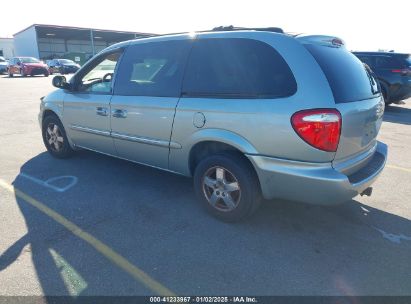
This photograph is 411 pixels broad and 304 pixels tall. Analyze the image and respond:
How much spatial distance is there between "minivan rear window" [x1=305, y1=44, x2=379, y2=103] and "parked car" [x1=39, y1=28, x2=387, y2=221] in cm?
1

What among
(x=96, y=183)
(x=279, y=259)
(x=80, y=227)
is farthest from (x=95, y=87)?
(x=279, y=259)

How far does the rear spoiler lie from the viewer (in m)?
2.87

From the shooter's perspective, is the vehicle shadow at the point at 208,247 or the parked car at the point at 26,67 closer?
the vehicle shadow at the point at 208,247

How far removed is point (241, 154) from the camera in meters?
3.13

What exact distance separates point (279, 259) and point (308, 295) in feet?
1.44

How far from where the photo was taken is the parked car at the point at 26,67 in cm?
2855

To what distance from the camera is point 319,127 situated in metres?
2.60

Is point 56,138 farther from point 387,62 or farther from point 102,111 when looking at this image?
point 387,62

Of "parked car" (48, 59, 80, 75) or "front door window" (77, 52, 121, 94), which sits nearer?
"front door window" (77, 52, 121, 94)

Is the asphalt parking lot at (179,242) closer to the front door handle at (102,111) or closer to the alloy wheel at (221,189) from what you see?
the alloy wheel at (221,189)

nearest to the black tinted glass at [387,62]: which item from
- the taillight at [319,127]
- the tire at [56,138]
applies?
the taillight at [319,127]

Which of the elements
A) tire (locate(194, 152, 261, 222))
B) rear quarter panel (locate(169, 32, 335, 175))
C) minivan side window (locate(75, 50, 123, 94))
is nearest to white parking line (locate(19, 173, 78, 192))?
minivan side window (locate(75, 50, 123, 94))

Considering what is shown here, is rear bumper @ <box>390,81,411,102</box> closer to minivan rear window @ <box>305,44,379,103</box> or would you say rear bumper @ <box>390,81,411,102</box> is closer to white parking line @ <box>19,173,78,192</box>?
minivan rear window @ <box>305,44,379,103</box>

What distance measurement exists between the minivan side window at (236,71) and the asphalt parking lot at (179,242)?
1.35m
